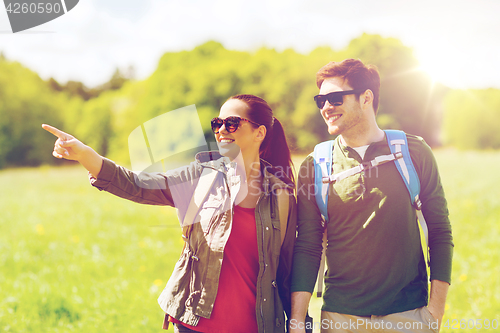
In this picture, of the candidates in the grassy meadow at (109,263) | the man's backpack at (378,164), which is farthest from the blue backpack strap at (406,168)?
the grassy meadow at (109,263)

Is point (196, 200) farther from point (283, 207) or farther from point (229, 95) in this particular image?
point (229, 95)

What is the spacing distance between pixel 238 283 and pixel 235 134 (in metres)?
0.95

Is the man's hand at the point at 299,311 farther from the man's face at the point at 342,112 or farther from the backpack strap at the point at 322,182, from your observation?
the man's face at the point at 342,112

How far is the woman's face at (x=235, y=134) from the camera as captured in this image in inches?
90.7

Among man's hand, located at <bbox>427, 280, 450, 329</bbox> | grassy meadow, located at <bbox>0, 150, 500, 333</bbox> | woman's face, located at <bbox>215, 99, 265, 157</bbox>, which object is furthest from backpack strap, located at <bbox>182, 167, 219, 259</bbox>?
grassy meadow, located at <bbox>0, 150, 500, 333</bbox>

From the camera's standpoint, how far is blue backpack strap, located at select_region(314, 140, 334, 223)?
2326 millimetres

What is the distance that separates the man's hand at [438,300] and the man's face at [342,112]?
3.85ft

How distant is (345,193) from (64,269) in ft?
16.7

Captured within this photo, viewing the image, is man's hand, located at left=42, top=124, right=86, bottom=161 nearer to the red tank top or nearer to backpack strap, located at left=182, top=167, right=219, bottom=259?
backpack strap, located at left=182, top=167, right=219, bottom=259

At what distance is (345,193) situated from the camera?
7.46ft

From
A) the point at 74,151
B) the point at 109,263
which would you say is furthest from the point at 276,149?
the point at 109,263

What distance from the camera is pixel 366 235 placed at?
2.20 m

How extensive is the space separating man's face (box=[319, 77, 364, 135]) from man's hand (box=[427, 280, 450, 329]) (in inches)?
46.2

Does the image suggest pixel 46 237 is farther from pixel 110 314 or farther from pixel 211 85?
pixel 211 85
